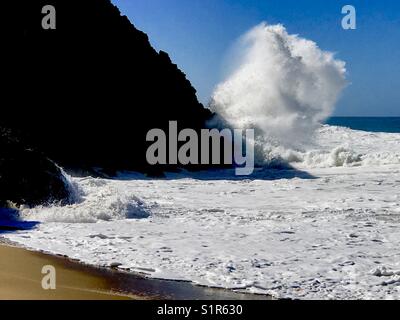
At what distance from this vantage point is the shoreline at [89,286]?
15.5 feet

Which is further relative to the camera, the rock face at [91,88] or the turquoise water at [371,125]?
the turquoise water at [371,125]

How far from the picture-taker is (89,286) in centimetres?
505

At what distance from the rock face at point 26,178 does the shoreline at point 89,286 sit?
3408 mm

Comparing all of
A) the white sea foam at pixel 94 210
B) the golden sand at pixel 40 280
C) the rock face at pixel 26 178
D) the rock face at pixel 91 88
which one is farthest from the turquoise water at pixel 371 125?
the golden sand at pixel 40 280

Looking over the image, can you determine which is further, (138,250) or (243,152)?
(243,152)

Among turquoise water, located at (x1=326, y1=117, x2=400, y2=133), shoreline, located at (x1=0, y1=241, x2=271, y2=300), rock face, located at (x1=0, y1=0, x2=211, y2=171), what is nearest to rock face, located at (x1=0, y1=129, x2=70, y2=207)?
shoreline, located at (x1=0, y1=241, x2=271, y2=300)

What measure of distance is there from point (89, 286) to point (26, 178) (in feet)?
16.1

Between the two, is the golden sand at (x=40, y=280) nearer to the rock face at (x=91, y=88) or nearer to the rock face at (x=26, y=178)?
the rock face at (x=26, y=178)

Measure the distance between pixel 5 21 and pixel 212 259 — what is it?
15461mm

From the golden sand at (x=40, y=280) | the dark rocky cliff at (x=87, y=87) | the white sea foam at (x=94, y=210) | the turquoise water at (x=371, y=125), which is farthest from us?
the turquoise water at (x=371, y=125)

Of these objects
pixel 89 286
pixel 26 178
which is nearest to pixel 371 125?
pixel 26 178

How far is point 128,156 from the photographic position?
60.0 feet
